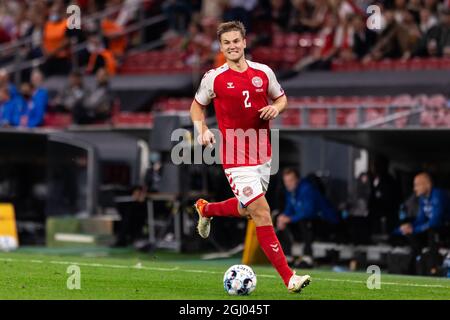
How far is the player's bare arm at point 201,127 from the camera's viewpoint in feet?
34.5

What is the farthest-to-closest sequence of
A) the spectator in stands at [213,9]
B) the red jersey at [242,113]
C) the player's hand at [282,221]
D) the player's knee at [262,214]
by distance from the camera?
the spectator in stands at [213,9] < the player's hand at [282,221] < the red jersey at [242,113] < the player's knee at [262,214]

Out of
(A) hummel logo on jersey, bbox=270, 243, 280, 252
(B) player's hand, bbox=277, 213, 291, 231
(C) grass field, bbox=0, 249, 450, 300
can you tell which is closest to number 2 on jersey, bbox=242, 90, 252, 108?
(A) hummel logo on jersey, bbox=270, 243, 280, 252

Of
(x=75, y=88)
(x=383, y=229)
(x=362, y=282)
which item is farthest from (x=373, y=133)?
(x=75, y=88)

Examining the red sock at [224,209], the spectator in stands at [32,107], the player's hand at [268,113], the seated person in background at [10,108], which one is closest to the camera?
the player's hand at [268,113]

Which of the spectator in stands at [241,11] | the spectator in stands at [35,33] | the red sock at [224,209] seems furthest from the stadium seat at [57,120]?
the red sock at [224,209]

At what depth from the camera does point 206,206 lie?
11.6m

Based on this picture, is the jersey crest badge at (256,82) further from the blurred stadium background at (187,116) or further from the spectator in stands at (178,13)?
the spectator in stands at (178,13)

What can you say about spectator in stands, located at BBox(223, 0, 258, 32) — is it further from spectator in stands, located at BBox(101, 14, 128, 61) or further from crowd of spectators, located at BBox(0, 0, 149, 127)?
spectator in stands, located at BBox(101, 14, 128, 61)

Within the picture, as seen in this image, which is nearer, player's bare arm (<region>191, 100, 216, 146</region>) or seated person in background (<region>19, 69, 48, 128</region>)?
player's bare arm (<region>191, 100, 216, 146</region>)

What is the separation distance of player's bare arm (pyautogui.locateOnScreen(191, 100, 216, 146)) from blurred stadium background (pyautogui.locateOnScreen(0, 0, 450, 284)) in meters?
5.54

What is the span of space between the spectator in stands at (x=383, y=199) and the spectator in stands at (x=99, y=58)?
9110mm

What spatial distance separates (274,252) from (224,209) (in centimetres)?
100

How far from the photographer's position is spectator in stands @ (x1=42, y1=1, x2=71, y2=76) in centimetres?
2606

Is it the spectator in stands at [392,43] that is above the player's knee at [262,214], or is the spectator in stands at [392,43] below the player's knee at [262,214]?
above
